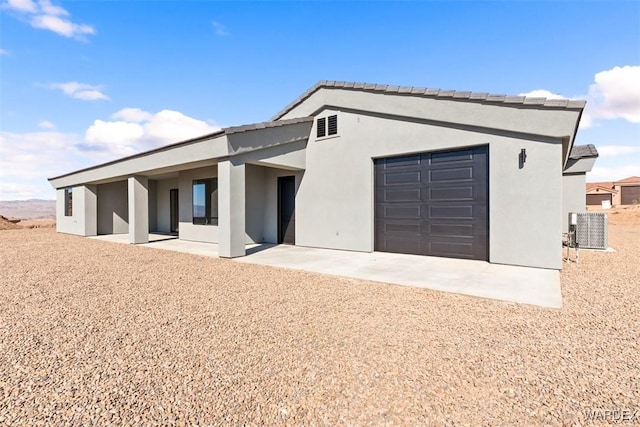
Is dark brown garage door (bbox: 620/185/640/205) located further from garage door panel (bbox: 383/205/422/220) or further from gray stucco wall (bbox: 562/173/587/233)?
garage door panel (bbox: 383/205/422/220)

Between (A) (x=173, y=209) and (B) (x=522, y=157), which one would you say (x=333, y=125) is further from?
(A) (x=173, y=209)

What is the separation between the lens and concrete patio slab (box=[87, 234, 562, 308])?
5.36m

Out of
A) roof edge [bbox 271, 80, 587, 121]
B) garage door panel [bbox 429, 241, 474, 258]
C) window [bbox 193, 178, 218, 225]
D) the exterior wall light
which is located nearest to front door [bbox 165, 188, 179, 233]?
window [bbox 193, 178, 218, 225]

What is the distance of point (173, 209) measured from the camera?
55.9ft

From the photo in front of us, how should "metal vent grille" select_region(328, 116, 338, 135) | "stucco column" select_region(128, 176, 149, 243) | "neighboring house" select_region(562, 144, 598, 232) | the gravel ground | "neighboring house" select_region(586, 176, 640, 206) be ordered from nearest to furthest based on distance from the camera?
the gravel ground < "metal vent grille" select_region(328, 116, 338, 135) < "stucco column" select_region(128, 176, 149, 243) < "neighboring house" select_region(562, 144, 598, 232) < "neighboring house" select_region(586, 176, 640, 206)

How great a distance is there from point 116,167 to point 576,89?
56.6 ft

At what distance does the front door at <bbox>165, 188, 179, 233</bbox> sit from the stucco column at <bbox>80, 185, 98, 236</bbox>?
3.91 metres

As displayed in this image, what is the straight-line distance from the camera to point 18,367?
284 centimetres

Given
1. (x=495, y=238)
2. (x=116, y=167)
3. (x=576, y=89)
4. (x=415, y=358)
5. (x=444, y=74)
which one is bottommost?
(x=415, y=358)

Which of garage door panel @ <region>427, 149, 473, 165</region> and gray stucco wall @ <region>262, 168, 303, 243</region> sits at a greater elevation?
garage door panel @ <region>427, 149, 473, 165</region>

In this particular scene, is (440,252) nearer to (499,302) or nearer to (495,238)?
(495,238)

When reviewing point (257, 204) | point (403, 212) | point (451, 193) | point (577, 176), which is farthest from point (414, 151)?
point (577, 176)

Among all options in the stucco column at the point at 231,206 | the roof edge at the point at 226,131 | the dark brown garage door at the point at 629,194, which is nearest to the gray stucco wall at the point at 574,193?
the roof edge at the point at 226,131

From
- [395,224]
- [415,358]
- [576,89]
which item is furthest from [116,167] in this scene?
[576,89]
